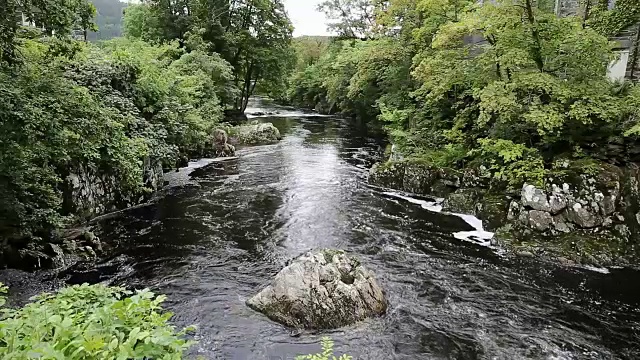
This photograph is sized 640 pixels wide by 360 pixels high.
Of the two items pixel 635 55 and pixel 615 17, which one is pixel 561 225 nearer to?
pixel 635 55

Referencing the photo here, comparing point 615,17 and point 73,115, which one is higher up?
point 615,17

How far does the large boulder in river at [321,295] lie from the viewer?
8.07 metres

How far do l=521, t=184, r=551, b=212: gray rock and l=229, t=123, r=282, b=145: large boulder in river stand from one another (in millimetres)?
18779

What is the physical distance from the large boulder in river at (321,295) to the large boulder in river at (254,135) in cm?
2068

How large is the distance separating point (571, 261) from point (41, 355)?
37.2 feet

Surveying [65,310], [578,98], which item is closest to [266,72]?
[578,98]

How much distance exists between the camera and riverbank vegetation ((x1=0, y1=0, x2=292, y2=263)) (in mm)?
8468

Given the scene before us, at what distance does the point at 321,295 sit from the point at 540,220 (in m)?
7.16

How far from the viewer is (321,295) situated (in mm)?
8203

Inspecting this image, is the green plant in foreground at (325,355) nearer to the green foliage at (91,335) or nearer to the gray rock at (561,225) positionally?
the green foliage at (91,335)

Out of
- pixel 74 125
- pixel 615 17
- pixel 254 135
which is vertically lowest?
pixel 254 135

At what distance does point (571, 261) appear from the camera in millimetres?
10750

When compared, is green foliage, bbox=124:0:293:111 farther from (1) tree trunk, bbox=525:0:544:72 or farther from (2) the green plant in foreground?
(2) the green plant in foreground

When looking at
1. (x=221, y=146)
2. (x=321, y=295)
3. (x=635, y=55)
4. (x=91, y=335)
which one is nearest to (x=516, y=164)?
(x=635, y=55)
